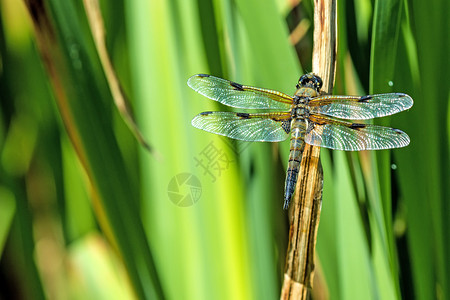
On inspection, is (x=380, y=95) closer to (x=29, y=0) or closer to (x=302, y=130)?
(x=302, y=130)

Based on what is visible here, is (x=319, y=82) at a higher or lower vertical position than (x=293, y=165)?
higher

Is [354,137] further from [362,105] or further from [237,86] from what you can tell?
[237,86]

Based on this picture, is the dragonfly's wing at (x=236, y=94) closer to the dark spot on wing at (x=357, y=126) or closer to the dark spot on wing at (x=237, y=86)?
the dark spot on wing at (x=237, y=86)

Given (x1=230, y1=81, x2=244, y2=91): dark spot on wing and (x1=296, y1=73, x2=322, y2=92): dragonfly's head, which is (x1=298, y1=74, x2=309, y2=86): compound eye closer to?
(x1=296, y1=73, x2=322, y2=92): dragonfly's head

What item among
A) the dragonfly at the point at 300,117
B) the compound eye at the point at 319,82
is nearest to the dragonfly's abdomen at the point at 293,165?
the dragonfly at the point at 300,117

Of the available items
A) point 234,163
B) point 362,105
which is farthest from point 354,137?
point 234,163

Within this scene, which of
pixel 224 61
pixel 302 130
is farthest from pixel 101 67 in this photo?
pixel 302 130
